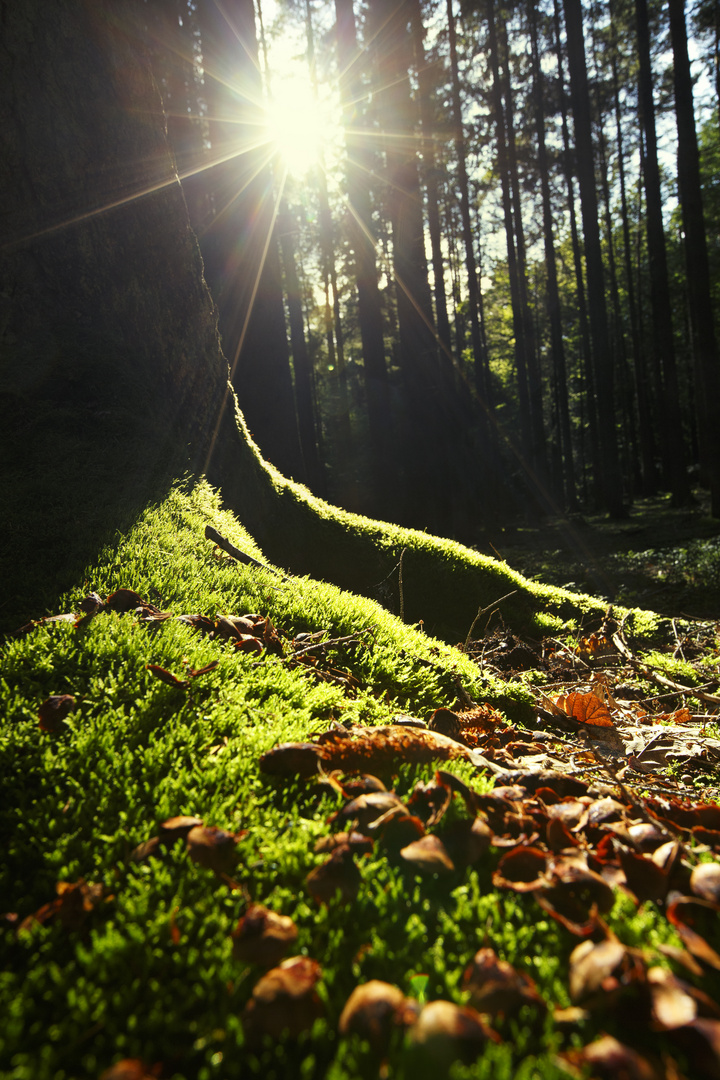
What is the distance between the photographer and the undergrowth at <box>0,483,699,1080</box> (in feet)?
3.07

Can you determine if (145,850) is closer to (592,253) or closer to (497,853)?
(497,853)

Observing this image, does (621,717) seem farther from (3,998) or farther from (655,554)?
(655,554)

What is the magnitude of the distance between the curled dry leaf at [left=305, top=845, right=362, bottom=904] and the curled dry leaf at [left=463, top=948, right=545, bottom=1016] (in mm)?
288

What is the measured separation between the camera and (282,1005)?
0.96 metres

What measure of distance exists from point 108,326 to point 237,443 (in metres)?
1.37

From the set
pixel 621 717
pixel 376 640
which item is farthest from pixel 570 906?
pixel 621 717

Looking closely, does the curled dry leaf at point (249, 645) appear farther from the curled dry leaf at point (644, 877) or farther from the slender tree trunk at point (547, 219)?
the slender tree trunk at point (547, 219)

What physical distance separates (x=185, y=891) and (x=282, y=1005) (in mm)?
357

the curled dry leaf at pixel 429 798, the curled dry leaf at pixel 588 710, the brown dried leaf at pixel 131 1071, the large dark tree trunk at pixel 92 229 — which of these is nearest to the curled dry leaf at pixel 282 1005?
the brown dried leaf at pixel 131 1071

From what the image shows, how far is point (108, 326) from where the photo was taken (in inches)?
175

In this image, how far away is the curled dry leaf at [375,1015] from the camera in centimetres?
92

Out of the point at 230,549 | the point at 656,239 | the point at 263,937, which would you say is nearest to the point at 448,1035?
the point at 263,937

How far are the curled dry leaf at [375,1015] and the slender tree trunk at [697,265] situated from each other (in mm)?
14361

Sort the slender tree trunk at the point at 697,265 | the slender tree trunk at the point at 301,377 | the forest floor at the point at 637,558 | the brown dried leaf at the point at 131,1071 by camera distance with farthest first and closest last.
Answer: the slender tree trunk at the point at 301,377
the slender tree trunk at the point at 697,265
the forest floor at the point at 637,558
the brown dried leaf at the point at 131,1071
